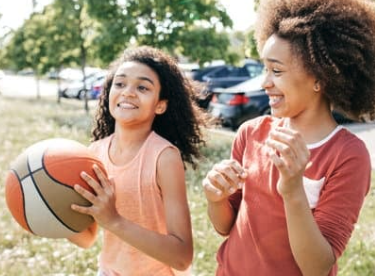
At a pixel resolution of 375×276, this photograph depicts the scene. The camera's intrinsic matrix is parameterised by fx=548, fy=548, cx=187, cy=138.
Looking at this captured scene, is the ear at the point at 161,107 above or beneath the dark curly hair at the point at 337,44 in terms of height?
beneath

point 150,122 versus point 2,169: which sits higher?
point 150,122

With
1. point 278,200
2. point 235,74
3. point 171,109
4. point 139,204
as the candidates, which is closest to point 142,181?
point 139,204

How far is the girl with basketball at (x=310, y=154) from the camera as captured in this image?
1777 millimetres

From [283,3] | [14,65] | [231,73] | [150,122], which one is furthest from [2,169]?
[14,65]

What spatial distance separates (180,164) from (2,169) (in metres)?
6.53

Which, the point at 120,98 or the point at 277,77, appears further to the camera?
the point at 120,98

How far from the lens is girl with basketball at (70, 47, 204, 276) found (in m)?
2.25

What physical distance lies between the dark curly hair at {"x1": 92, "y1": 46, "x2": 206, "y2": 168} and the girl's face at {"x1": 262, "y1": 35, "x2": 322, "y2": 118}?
0.80 meters

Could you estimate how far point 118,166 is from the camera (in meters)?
2.46

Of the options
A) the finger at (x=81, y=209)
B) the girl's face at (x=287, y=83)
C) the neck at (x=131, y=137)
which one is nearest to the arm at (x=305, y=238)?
the girl's face at (x=287, y=83)

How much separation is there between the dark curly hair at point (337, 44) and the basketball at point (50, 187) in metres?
1.01

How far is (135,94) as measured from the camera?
249 cm

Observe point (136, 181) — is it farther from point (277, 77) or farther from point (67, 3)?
point (67, 3)

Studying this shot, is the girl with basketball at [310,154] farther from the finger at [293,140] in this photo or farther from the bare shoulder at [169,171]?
the bare shoulder at [169,171]
